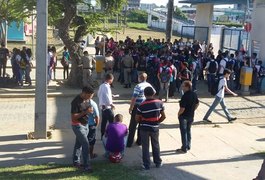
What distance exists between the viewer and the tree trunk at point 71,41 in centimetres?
1664

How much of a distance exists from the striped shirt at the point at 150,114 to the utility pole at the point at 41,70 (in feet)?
10.2

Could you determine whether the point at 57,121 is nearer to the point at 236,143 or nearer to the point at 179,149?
the point at 179,149

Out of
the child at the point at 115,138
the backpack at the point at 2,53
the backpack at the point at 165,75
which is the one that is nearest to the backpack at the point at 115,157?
the child at the point at 115,138

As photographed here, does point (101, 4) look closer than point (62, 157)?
No

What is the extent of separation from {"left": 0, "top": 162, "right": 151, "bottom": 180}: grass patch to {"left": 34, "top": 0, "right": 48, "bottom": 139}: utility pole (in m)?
2.11

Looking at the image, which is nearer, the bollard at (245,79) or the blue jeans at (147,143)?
the blue jeans at (147,143)

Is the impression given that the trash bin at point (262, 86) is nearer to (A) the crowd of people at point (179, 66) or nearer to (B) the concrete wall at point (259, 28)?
(A) the crowd of people at point (179, 66)

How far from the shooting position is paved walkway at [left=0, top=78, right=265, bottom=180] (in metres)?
8.73

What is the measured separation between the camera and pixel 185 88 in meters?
9.68

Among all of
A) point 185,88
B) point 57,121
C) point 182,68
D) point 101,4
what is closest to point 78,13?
point 101,4

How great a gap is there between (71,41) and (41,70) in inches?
277

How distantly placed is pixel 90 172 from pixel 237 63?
12.1 metres

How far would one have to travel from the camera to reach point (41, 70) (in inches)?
406

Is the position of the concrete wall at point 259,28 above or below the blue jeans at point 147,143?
above
